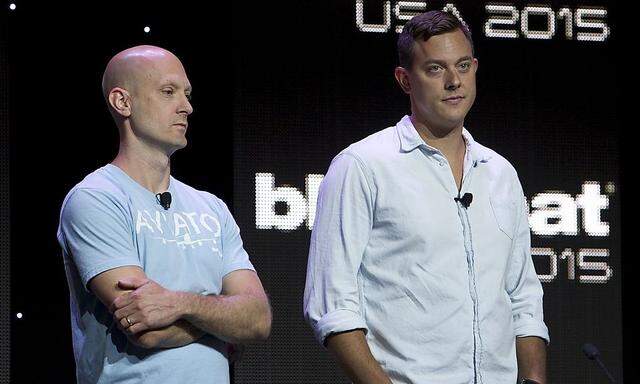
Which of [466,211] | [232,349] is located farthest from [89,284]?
[466,211]

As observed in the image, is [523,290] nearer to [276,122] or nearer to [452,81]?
[452,81]

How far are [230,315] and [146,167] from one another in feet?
1.64

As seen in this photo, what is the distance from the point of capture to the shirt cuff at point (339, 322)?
2854 mm

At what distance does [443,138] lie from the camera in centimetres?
318

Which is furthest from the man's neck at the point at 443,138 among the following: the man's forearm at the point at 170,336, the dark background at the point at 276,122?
the dark background at the point at 276,122

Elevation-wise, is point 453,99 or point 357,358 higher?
point 453,99

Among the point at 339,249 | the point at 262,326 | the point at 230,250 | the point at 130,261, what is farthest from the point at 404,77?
the point at 130,261

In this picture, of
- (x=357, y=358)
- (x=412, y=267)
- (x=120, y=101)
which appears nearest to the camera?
(x=357, y=358)

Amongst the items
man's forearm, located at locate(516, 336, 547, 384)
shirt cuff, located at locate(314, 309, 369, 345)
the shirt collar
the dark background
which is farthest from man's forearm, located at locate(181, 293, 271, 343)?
the dark background

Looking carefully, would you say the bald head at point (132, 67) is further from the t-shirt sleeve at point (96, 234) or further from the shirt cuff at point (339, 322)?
the shirt cuff at point (339, 322)

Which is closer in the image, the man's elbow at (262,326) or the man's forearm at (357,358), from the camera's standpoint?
the man's forearm at (357,358)

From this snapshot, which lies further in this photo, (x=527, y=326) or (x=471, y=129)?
(x=471, y=129)

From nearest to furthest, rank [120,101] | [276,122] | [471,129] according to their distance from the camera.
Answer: [120,101] → [276,122] → [471,129]

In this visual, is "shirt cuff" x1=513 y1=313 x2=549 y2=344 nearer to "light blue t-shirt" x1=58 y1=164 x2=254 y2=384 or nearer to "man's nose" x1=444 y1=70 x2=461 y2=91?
"man's nose" x1=444 y1=70 x2=461 y2=91
